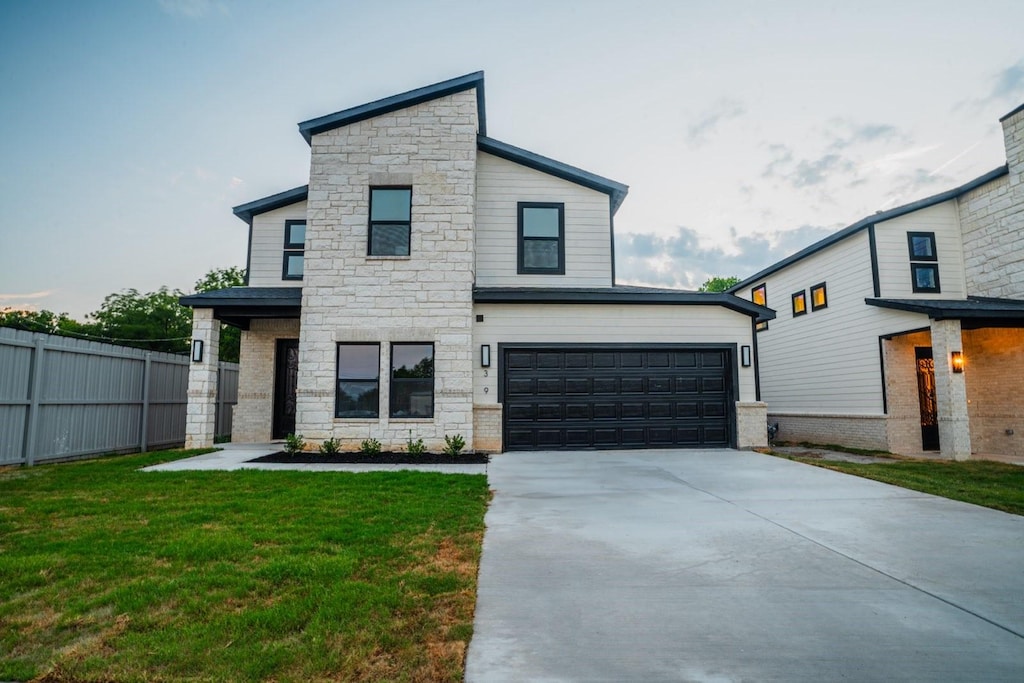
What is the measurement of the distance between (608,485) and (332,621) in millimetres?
4883

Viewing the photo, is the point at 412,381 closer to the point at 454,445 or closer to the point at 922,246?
the point at 454,445

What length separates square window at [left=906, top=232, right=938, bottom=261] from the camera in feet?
40.3

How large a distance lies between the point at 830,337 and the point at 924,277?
2527 millimetres

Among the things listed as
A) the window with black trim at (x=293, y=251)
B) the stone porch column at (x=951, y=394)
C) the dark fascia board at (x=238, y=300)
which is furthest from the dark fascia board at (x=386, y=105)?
the stone porch column at (x=951, y=394)

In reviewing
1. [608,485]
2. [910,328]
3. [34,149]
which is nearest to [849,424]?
[910,328]

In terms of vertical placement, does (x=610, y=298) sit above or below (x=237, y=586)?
above

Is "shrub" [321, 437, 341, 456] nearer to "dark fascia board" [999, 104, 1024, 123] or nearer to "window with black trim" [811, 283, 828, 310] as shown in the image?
"window with black trim" [811, 283, 828, 310]

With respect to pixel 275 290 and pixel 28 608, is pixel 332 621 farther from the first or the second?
pixel 275 290

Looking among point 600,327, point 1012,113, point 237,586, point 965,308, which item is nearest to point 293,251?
point 600,327

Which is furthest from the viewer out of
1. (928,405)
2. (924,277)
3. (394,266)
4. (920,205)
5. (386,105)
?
(928,405)

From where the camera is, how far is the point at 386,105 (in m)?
10.8

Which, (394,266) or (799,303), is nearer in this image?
(394,266)

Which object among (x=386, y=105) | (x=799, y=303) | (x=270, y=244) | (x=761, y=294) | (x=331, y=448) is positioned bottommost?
(x=331, y=448)

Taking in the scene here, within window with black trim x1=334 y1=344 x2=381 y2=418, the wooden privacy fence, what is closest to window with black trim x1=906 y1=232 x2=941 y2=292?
window with black trim x1=334 y1=344 x2=381 y2=418
